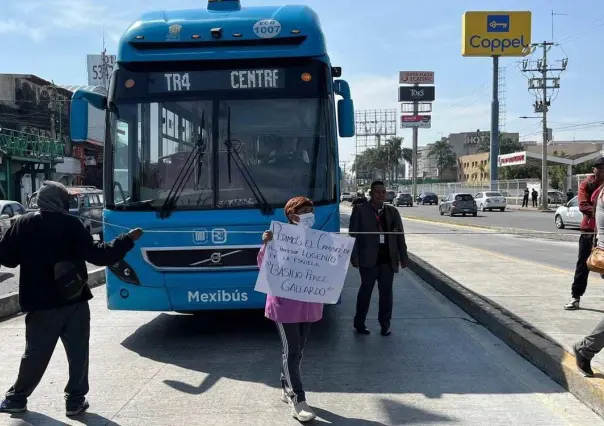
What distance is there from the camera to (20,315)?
882 cm

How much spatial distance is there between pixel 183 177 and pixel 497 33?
63612mm

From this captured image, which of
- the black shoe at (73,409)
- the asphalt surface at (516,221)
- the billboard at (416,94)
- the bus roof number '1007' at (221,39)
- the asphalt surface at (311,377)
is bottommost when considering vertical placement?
the asphalt surface at (311,377)

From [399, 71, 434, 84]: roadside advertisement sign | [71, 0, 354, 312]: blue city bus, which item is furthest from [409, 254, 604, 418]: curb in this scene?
[399, 71, 434, 84]: roadside advertisement sign

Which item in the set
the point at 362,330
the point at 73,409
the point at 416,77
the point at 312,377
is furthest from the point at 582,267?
the point at 416,77

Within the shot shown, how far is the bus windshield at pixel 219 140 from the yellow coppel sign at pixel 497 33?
204 feet

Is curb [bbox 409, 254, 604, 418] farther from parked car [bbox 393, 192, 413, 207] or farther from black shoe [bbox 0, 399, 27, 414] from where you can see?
parked car [bbox 393, 192, 413, 207]

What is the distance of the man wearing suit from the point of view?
266 inches

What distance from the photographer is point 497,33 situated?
62875 millimetres

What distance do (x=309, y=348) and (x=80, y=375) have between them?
266 centimetres

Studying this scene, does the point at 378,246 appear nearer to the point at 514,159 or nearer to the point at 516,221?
the point at 516,221

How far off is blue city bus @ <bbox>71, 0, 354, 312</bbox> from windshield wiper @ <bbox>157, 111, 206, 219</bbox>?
11mm

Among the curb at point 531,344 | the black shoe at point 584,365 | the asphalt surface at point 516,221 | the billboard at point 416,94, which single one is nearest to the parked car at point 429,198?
the asphalt surface at point 516,221

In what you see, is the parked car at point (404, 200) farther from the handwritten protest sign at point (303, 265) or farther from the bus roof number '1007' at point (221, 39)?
the handwritten protest sign at point (303, 265)

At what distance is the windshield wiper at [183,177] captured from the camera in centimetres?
614
